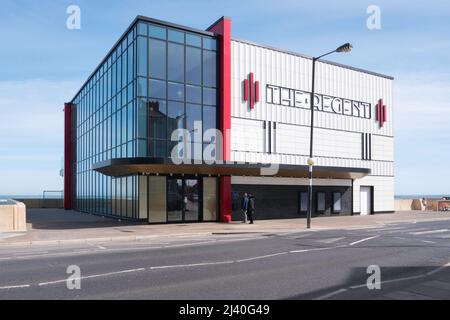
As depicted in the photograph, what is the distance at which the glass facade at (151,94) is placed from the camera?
24906mm


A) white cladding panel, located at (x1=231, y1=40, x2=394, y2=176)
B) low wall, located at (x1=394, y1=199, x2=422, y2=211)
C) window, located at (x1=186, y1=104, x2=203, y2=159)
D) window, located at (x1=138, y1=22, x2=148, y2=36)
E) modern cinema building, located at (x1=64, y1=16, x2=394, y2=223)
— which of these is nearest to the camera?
window, located at (x1=138, y1=22, x2=148, y2=36)

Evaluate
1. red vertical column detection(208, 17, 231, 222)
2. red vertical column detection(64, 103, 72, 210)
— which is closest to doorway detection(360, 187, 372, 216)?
red vertical column detection(208, 17, 231, 222)

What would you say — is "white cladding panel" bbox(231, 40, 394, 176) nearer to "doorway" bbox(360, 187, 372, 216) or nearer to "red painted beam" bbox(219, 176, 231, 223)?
"red painted beam" bbox(219, 176, 231, 223)

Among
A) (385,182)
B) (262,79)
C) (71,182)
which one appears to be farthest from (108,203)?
(385,182)

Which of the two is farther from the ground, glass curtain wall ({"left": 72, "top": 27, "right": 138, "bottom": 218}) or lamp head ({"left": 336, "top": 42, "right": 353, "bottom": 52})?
lamp head ({"left": 336, "top": 42, "right": 353, "bottom": 52})

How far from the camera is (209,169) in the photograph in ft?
81.5

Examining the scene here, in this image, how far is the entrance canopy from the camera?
21.9 meters

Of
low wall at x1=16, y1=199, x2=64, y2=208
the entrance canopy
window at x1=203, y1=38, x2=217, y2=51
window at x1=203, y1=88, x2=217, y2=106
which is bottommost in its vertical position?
low wall at x1=16, y1=199, x2=64, y2=208

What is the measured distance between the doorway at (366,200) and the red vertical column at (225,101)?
43.5ft

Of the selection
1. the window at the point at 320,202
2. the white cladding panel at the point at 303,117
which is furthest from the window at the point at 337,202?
the white cladding panel at the point at 303,117

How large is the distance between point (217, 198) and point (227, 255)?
45.6ft

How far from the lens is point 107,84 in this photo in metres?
31.4

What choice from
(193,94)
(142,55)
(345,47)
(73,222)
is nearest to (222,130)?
(193,94)

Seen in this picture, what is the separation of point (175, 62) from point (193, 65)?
4.05 feet
